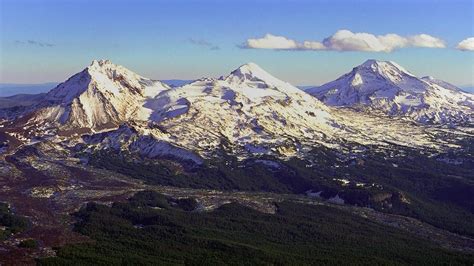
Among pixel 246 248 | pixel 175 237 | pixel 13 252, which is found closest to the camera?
pixel 13 252

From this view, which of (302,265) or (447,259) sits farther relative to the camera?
(447,259)

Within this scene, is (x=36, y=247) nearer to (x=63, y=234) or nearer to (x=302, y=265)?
(x=63, y=234)

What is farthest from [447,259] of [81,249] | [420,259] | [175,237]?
[81,249]

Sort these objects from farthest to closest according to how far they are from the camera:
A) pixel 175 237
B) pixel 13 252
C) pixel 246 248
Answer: pixel 175 237, pixel 246 248, pixel 13 252

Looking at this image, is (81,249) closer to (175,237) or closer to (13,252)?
(13,252)

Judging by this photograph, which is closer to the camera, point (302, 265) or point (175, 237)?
point (302, 265)

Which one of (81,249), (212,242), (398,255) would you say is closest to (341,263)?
(398,255)

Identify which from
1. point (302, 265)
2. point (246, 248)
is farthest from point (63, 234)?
point (302, 265)

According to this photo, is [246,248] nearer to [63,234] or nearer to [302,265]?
[302,265]
